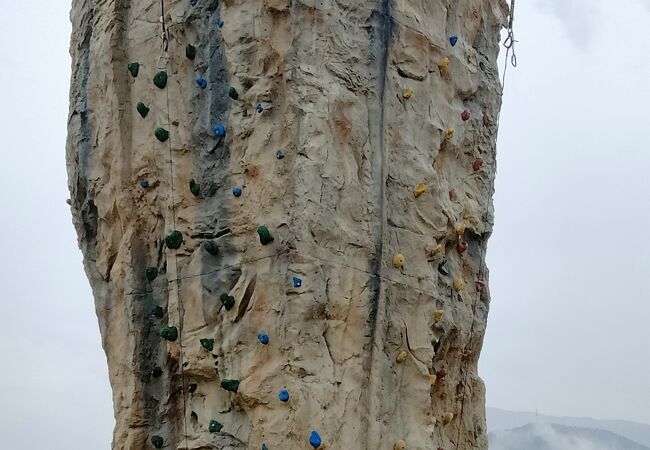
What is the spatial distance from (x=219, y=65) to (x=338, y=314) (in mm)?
1669

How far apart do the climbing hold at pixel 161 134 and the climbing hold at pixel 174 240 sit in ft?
1.95

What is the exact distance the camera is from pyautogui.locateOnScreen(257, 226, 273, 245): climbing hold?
214 inches

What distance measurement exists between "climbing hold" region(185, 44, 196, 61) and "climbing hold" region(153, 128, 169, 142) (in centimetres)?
47

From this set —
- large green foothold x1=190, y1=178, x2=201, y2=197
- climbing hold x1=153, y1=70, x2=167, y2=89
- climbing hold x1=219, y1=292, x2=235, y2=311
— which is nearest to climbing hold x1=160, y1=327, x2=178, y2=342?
climbing hold x1=219, y1=292, x2=235, y2=311

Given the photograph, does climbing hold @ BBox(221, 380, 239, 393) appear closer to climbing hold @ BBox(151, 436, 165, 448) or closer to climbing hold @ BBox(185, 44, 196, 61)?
climbing hold @ BBox(151, 436, 165, 448)

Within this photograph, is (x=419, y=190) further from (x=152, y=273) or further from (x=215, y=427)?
(x=215, y=427)

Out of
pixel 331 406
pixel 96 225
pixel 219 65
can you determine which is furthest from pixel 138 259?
pixel 331 406

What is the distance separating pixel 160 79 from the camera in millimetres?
6070

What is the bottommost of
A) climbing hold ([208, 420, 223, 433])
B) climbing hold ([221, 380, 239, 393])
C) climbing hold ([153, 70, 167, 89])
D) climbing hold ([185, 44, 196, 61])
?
climbing hold ([208, 420, 223, 433])

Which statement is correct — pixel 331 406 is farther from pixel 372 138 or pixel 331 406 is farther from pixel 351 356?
pixel 372 138

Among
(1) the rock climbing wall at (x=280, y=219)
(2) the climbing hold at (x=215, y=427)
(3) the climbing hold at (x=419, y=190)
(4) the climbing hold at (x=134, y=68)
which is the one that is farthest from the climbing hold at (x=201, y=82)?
(2) the climbing hold at (x=215, y=427)

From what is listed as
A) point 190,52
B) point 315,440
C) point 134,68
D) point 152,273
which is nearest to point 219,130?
point 190,52

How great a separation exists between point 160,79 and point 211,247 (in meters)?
1.15

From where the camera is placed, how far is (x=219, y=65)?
5910mm
